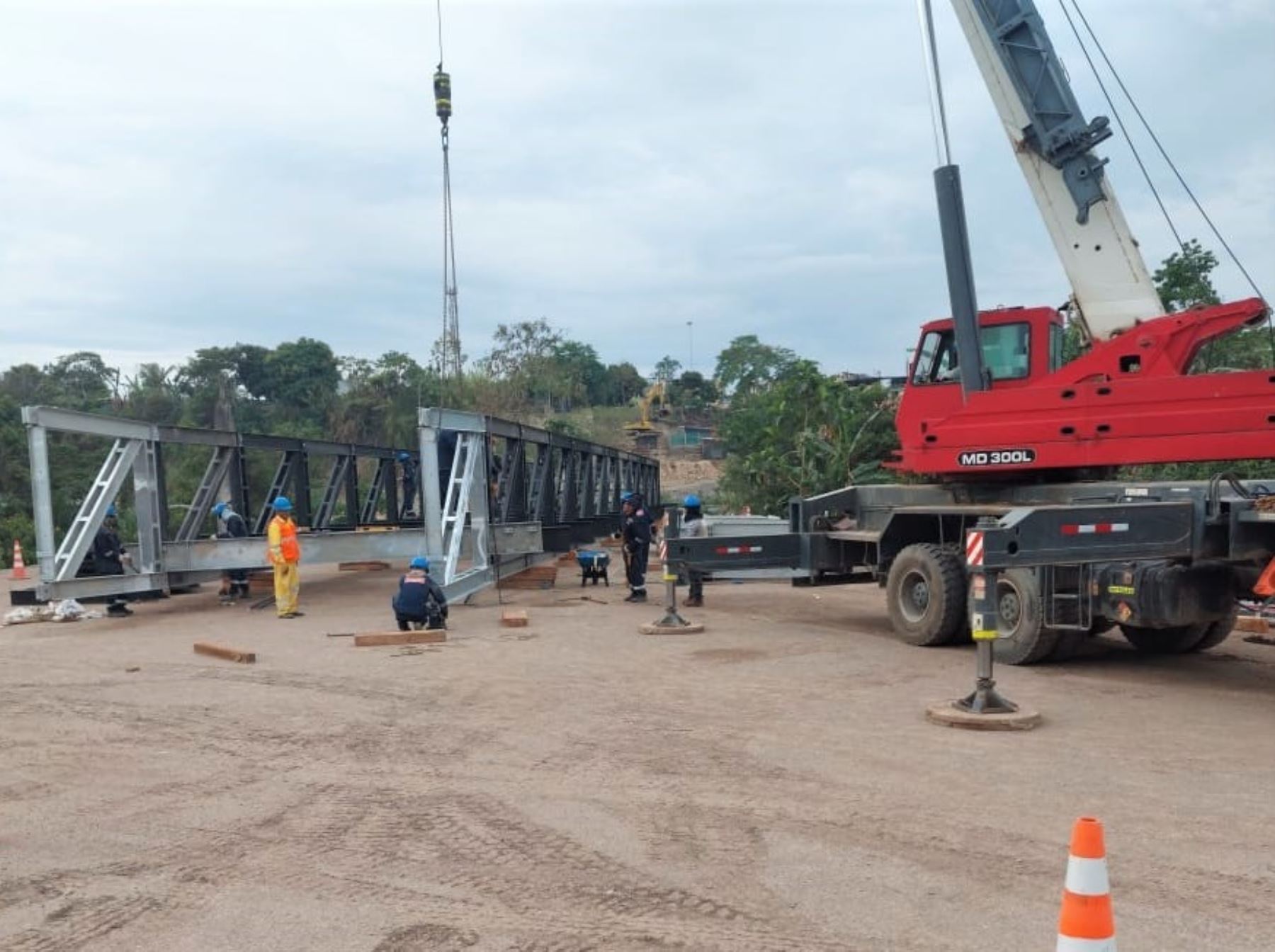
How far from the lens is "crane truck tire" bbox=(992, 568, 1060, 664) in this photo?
951 centimetres

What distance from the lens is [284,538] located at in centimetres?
1453

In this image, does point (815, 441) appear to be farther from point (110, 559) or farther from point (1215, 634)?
point (1215, 634)

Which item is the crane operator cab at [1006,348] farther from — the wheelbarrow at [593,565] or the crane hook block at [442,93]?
the crane hook block at [442,93]

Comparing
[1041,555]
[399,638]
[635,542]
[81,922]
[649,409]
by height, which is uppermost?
[649,409]

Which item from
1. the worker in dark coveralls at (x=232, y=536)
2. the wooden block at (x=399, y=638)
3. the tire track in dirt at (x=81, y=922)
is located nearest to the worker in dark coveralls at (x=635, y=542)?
the wooden block at (x=399, y=638)

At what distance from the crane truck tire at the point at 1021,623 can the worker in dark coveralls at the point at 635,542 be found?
6.71 m

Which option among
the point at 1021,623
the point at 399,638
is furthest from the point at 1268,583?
the point at 399,638

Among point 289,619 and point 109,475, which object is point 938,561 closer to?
point 289,619

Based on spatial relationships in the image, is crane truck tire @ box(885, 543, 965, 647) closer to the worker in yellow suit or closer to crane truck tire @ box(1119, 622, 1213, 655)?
crane truck tire @ box(1119, 622, 1213, 655)

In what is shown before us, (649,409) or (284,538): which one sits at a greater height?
(649,409)

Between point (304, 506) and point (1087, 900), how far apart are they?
18.7 metres

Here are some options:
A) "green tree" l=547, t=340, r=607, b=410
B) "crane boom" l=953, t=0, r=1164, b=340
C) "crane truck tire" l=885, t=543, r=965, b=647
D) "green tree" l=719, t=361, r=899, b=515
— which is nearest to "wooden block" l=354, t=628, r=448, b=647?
"crane truck tire" l=885, t=543, r=965, b=647

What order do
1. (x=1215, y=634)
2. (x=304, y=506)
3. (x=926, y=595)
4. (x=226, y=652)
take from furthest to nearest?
(x=304, y=506) → (x=926, y=595) → (x=226, y=652) → (x=1215, y=634)

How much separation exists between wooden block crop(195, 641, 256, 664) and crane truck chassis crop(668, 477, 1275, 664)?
4.71 metres
